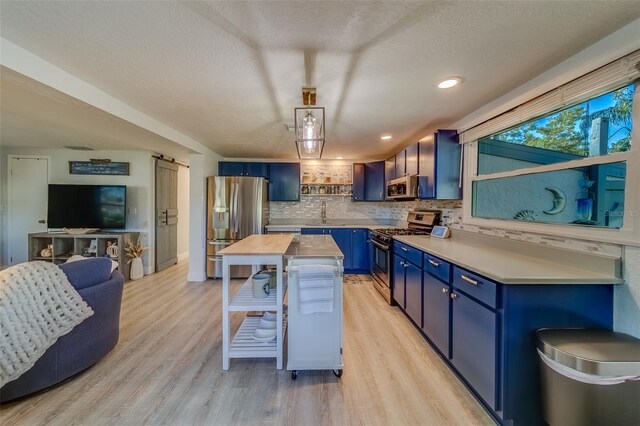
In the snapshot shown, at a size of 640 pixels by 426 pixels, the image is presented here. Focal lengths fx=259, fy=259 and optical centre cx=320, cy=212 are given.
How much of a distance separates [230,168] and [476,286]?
458cm

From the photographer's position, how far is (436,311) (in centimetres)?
219

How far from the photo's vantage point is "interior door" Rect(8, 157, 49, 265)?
4551 millimetres

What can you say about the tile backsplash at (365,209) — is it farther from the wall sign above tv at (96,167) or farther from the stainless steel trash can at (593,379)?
the wall sign above tv at (96,167)

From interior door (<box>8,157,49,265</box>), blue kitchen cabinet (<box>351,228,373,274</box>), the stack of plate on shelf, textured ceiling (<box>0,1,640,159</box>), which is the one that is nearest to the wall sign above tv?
interior door (<box>8,157,49,265</box>)

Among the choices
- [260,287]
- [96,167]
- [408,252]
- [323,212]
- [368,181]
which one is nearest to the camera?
[260,287]

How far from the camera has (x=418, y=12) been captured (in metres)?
1.30

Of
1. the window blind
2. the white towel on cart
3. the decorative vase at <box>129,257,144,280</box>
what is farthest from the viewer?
the decorative vase at <box>129,257,144,280</box>

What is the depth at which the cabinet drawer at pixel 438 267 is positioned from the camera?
201cm

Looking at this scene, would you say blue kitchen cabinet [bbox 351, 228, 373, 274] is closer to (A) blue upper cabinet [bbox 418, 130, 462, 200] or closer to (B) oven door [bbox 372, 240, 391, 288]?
(B) oven door [bbox 372, 240, 391, 288]

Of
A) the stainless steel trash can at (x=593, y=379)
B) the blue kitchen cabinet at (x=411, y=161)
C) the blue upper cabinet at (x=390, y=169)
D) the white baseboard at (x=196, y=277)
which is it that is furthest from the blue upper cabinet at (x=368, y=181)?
the stainless steel trash can at (x=593, y=379)

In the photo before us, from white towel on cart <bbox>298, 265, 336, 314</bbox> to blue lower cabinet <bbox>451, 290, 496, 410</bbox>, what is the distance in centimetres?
93

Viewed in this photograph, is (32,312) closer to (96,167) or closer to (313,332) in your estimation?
(313,332)

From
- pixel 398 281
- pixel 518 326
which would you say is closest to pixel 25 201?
pixel 398 281

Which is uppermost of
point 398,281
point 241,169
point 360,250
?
point 241,169
